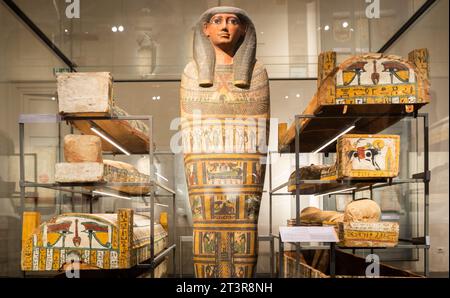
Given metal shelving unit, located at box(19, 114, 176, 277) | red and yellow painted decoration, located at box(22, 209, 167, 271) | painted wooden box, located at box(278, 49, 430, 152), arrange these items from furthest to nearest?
painted wooden box, located at box(278, 49, 430, 152) < red and yellow painted decoration, located at box(22, 209, 167, 271) < metal shelving unit, located at box(19, 114, 176, 277)

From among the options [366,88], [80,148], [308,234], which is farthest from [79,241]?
[366,88]

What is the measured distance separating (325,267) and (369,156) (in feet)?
3.45

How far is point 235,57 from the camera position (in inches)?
117

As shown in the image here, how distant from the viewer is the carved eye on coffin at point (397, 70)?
289 centimetres

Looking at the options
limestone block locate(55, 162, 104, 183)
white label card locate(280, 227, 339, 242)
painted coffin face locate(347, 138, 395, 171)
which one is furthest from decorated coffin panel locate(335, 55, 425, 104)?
limestone block locate(55, 162, 104, 183)

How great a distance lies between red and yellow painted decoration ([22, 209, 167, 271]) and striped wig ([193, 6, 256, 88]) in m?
0.92

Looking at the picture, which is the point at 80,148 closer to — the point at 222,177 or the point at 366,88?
the point at 222,177

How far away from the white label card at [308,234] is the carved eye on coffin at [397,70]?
97 cm

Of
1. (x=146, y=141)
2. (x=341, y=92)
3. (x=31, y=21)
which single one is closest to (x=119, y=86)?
(x=146, y=141)

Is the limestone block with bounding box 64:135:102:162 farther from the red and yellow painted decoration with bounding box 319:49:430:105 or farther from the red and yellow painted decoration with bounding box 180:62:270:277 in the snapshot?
the red and yellow painted decoration with bounding box 319:49:430:105

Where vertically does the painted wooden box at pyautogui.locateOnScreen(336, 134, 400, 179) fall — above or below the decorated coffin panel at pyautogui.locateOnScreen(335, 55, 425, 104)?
below

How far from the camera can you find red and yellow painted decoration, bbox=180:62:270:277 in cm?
284

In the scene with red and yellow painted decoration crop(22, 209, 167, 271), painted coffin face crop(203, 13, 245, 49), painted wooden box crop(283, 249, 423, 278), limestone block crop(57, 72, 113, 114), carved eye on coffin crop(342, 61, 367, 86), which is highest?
painted coffin face crop(203, 13, 245, 49)
